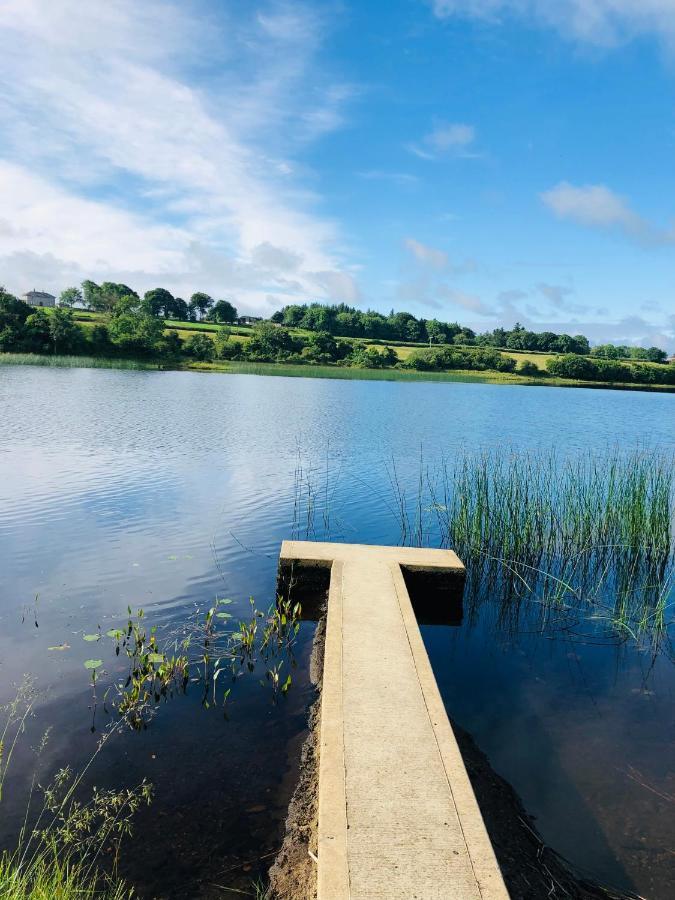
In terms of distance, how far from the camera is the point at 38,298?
127625mm

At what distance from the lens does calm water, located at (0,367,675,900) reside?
13.1ft

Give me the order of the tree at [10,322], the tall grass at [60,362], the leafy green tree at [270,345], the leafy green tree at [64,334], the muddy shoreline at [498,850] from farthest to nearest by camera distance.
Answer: the leafy green tree at [270,345]
the leafy green tree at [64,334]
the tree at [10,322]
the tall grass at [60,362]
the muddy shoreline at [498,850]

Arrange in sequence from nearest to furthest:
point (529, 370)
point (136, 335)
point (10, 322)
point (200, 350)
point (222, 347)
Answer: point (10, 322)
point (136, 335)
point (200, 350)
point (222, 347)
point (529, 370)

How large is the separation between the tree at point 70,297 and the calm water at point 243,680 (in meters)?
107

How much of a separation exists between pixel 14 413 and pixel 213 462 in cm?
1085

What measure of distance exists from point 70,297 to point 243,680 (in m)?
121

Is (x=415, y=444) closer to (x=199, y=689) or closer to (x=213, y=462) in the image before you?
(x=213, y=462)

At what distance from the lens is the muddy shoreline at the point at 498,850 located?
3371mm

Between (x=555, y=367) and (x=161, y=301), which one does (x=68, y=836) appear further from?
(x=161, y=301)

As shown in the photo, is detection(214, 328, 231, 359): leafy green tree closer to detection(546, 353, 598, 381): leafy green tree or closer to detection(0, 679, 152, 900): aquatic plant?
detection(546, 353, 598, 381): leafy green tree

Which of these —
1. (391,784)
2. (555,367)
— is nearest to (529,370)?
(555,367)

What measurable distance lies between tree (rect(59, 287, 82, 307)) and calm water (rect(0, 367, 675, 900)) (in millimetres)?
106838

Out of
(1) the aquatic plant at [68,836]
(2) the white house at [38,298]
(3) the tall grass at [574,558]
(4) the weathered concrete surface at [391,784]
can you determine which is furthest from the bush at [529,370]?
(2) the white house at [38,298]

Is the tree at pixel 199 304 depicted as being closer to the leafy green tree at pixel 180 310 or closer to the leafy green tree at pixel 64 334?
the leafy green tree at pixel 180 310
